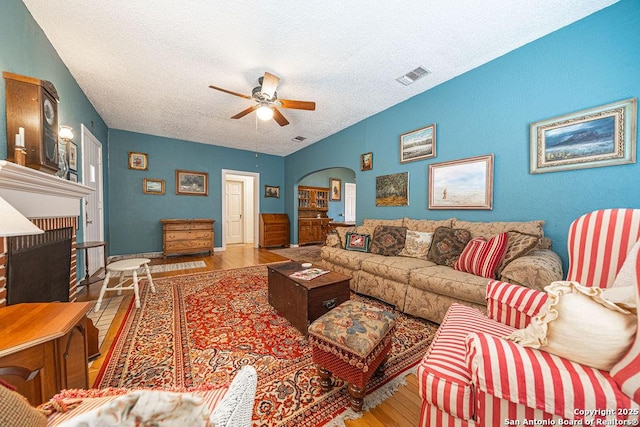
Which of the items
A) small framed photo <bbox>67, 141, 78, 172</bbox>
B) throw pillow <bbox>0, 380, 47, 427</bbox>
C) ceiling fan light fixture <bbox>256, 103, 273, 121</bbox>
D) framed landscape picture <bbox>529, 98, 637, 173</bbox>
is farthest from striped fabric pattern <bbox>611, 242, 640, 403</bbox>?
small framed photo <bbox>67, 141, 78, 172</bbox>

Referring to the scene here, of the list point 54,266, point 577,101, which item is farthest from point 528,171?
point 54,266

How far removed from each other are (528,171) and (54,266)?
4361mm

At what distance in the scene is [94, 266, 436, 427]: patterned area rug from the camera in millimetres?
1320

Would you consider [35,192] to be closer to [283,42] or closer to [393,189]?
[283,42]

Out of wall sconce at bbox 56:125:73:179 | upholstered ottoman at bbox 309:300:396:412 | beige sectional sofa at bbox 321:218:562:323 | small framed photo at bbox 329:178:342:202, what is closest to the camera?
upholstered ottoman at bbox 309:300:396:412

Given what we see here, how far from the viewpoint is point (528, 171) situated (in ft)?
7.79

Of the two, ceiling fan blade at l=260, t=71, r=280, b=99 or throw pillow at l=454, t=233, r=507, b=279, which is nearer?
throw pillow at l=454, t=233, r=507, b=279

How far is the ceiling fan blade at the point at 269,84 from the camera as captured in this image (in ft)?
8.32

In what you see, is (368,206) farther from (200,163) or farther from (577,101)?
(200,163)

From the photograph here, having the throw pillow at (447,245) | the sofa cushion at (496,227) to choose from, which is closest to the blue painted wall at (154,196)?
the throw pillow at (447,245)

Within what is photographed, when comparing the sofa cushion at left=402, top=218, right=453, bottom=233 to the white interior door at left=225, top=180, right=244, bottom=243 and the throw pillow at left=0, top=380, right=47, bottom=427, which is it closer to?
the throw pillow at left=0, top=380, right=47, bottom=427

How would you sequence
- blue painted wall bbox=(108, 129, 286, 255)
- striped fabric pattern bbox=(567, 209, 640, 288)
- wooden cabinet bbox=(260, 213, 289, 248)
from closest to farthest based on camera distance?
striped fabric pattern bbox=(567, 209, 640, 288) < blue painted wall bbox=(108, 129, 286, 255) < wooden cabinet bbox=(260, 213, 289, 248)

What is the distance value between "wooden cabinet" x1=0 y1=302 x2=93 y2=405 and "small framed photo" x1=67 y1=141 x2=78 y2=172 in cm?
243

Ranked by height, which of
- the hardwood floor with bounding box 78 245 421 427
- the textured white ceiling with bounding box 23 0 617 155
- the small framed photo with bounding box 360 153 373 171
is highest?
the textured white ceiling with bounding box 23 0 617 155
